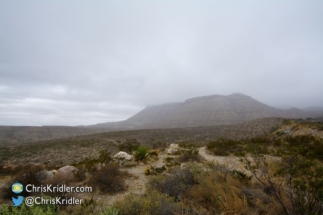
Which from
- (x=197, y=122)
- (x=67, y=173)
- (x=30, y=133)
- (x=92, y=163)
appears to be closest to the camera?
(x=67, y=173)

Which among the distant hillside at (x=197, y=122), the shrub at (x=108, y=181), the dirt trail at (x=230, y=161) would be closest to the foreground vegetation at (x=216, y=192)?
the shrub at (x=108, y=181)

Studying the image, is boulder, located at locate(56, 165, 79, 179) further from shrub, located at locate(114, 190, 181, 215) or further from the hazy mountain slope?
the hazy mountain slope

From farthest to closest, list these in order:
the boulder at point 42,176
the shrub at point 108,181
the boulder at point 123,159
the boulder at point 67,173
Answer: the boulder at point 123,159 < the boulder at point 42,176 < the boulder at point 67,173 < the shrub at point 108,181

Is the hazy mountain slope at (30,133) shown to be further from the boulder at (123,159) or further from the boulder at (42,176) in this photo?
the boulder at (42,176)

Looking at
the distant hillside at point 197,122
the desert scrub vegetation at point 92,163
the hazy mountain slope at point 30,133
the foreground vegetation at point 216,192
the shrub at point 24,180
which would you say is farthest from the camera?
the distant hillside at point 197,122

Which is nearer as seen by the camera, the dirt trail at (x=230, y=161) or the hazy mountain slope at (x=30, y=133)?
the dirt trail at (x=230, y=161)

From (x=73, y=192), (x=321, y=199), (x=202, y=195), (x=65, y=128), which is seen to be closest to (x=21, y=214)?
(x=73, y=192)

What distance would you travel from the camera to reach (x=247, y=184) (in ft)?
16.2

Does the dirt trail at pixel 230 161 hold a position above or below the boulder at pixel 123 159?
below

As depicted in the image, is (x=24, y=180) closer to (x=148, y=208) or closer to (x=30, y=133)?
(x=148, y=208)

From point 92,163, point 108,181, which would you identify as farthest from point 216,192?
point 92,163

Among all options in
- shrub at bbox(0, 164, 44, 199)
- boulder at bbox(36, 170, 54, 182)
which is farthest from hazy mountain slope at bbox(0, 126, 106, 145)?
boulder at bbox(36, 170, 54, 182)

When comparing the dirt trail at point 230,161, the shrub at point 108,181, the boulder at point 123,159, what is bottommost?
the dirt trail at point 230,161

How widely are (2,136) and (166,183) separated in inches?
2582
